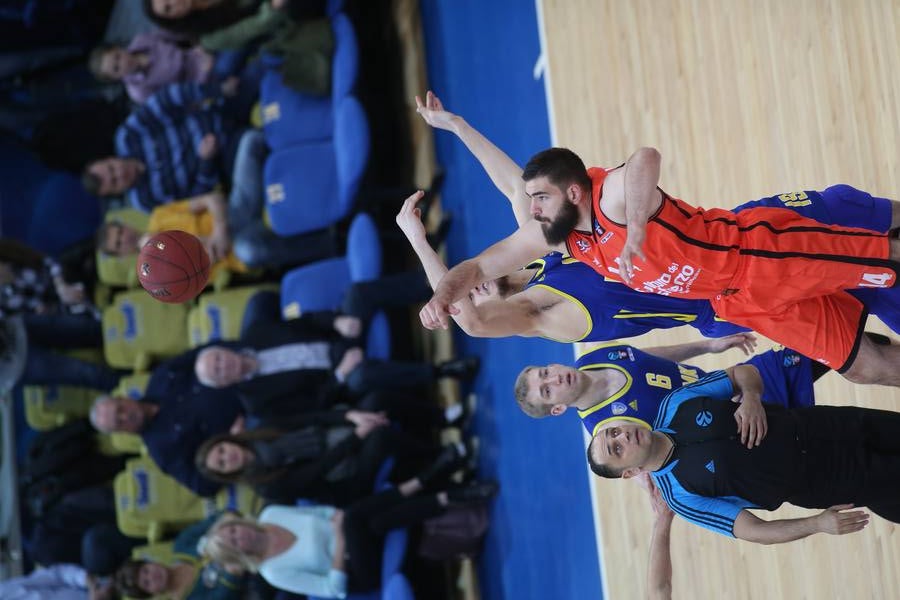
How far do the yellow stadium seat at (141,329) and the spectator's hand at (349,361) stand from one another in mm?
1572

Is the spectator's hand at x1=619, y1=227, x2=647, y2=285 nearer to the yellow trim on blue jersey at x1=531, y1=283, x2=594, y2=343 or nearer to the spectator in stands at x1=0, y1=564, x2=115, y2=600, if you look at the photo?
the yellow trim on blue jersey at x1=531, y1=283, x2=594, y2=343

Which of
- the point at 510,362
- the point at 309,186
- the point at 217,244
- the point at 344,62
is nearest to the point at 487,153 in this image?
the point at 510,362

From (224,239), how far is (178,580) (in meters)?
2.25

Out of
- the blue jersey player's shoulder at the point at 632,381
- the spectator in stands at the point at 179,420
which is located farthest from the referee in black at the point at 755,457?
the spectator in stands at the point at 179,420

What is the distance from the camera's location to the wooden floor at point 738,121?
3686mm

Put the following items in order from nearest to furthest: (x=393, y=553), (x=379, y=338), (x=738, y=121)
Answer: (x=738, y=121), (x=393, y=553), (x=379, y=338)

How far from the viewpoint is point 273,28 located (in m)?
6.66

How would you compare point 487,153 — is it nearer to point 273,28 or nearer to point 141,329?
point 273,28

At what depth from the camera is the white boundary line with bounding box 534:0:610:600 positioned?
4.71 metres

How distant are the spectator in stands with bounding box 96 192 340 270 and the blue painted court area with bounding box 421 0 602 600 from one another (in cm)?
98

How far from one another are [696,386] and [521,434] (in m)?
2.26

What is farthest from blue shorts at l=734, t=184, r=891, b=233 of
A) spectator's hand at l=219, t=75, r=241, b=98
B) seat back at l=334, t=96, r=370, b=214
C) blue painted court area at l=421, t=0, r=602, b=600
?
spectator's hand at l=219, t=75, r=241, b=98

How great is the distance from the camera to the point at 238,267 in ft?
21.7

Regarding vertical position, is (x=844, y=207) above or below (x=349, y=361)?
above
